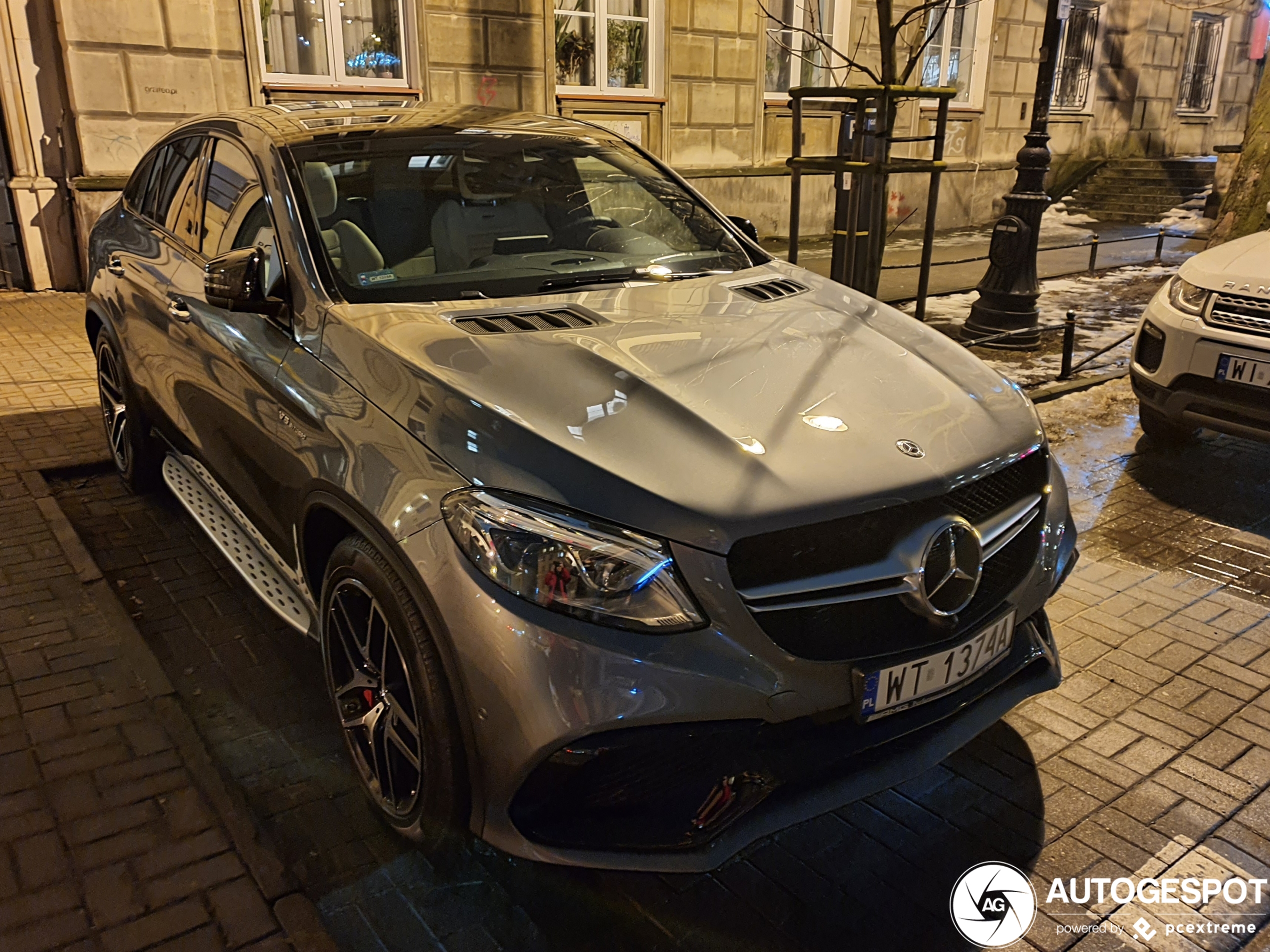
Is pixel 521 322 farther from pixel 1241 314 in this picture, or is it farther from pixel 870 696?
pixel 1241 314

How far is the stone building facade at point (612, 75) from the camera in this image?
31.5 feet

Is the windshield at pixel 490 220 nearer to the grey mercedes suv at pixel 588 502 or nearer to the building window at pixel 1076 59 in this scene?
the grey mercedes suv at pixel 588 502

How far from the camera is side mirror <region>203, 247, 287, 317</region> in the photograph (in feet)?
9.74

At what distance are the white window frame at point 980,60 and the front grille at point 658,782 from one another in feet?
55.6

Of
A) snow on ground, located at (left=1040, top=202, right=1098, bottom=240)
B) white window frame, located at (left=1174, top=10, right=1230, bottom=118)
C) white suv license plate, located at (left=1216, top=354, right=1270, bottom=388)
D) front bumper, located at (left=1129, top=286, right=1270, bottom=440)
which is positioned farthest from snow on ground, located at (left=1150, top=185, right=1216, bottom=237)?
white suv license plate, located at (left=1216, top=354, right=1270, bottom=388)

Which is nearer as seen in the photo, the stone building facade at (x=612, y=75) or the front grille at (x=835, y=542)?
the front grille at (x=835, y=542)

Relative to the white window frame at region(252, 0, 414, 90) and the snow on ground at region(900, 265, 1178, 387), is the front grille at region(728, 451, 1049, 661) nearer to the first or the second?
the snow on ground at region(900, 265, 1178, 387)

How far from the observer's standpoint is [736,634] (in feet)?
6.96

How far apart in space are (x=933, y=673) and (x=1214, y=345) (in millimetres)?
3630

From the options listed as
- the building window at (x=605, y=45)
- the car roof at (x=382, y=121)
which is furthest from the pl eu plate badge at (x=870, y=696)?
the building window at (x=605, y=45)

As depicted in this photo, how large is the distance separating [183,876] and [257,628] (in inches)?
54.4

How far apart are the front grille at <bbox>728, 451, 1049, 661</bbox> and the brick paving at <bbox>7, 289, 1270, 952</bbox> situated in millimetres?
720

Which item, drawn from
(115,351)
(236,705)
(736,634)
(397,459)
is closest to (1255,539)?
(736,634)

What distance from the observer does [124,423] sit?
4777mm
